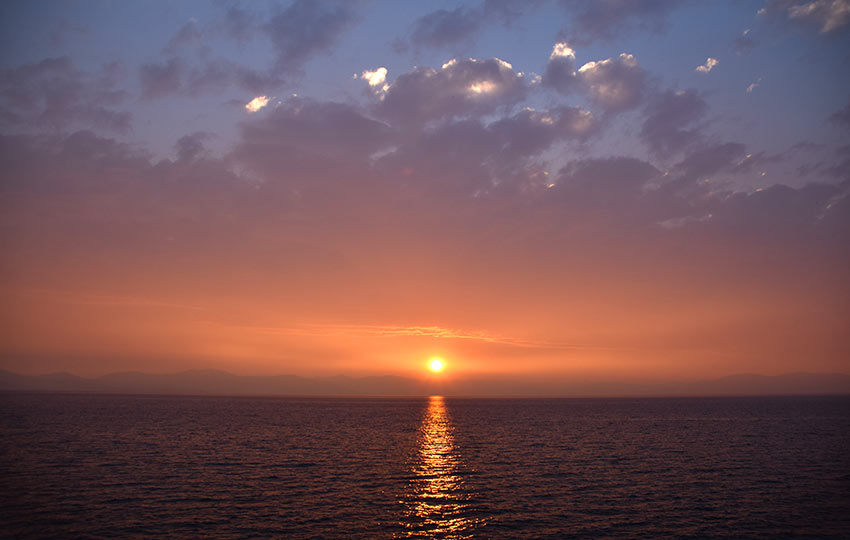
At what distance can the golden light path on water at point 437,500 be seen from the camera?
123 ft

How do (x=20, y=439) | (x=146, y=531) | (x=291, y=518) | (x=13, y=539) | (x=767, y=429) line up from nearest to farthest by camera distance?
(x=13, y=539), (x=146, y=531), (x=291, y=518), (x=20, y=439), (x=767, y=429)

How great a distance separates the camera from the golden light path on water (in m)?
37.5

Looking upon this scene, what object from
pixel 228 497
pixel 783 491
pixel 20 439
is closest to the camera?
pixel 228 497

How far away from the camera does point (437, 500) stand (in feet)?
153

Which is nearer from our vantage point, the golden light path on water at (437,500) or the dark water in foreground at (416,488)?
the golden light path on water at (437,500)

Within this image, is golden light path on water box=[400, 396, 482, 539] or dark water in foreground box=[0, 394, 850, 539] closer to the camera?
golden light path on water box=[400, 396, 482, 539]

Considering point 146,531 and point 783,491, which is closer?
point 146,531

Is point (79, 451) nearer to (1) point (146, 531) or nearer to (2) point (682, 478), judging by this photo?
(1) point (146, 531)

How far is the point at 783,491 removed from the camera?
166ft

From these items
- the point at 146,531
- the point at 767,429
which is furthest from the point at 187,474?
the point at 767,429

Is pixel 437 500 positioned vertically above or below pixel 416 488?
above

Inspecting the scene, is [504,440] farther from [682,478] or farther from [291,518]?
[291,518]

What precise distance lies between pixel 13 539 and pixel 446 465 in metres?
44.5

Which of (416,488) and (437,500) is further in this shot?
(416,488)
